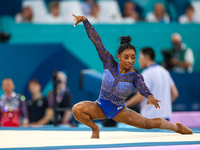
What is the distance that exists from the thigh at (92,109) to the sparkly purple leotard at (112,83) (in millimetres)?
40

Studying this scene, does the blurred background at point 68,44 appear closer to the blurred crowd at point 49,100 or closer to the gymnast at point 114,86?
the blurred crowd at point 49,100

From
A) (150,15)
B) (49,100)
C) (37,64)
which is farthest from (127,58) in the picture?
(150,15)

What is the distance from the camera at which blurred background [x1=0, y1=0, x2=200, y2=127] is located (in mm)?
7512

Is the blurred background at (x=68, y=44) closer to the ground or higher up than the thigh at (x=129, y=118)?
higher up

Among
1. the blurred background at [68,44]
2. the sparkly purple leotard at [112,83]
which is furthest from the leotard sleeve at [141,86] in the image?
the blurred background at [68,44]

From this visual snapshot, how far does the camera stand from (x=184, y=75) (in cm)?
766

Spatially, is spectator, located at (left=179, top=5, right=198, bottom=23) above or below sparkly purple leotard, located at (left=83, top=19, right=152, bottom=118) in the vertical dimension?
above

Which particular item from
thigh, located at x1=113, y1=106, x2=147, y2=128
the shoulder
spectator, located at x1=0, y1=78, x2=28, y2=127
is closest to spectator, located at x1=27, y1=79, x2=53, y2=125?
spectator, located at x1=0, y1=78, x2=28, y2=127

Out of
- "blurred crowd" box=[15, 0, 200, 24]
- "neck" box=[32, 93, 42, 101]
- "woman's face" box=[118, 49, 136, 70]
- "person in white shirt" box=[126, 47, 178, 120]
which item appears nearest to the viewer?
"woman's face" box=[118, 49, 136, 70]

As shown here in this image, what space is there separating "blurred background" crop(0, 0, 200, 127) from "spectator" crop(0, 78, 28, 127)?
1.11m

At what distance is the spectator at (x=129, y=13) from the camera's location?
372 inches

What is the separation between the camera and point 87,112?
11.5ft

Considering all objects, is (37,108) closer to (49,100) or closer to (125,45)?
(49,100)

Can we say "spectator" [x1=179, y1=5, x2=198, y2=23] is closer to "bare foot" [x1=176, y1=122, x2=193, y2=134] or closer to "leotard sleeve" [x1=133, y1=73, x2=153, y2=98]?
"bare foot" [x1=176, y1=122, x2=193, y2=134]
